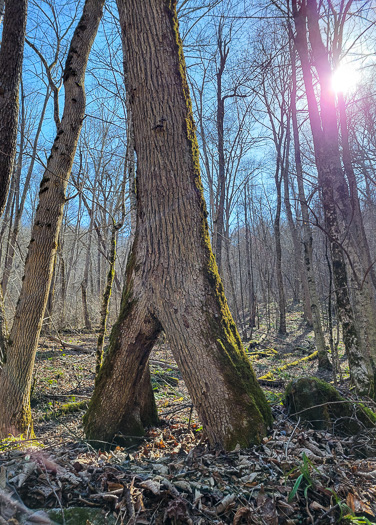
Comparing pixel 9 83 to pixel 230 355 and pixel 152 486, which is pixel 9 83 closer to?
pixel 230 355

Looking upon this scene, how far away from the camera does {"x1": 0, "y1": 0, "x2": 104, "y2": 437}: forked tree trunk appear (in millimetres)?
3994

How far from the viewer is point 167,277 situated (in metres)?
2.63

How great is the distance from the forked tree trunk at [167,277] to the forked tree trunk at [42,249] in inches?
67.7

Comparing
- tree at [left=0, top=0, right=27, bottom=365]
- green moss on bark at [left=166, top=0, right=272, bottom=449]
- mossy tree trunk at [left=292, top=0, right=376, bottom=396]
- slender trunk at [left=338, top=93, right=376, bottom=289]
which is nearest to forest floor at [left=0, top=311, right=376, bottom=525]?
green moss on bark at [left=166, top=0, right=272, bottom=449]

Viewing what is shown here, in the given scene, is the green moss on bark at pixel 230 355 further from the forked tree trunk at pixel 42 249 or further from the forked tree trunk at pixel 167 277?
Result: the forked tree trunk at pixel 42 249

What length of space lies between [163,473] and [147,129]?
2.71 meters

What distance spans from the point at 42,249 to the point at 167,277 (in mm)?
Answer: 2657

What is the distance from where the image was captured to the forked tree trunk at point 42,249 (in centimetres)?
399

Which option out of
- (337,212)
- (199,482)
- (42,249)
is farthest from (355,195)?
(199,482)

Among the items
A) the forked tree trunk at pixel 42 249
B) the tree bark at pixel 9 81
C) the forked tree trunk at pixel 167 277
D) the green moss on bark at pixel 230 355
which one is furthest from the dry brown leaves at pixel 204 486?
the tree bark at pixel 9 81

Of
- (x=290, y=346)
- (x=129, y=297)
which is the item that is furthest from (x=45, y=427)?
(x=290, y=346)

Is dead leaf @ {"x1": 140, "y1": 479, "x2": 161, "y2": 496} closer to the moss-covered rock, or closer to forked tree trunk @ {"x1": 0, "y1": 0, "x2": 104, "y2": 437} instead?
the moss-covered rock

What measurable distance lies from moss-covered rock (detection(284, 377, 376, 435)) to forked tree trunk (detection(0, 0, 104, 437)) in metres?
3.38

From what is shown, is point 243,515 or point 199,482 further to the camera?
point 199,482
